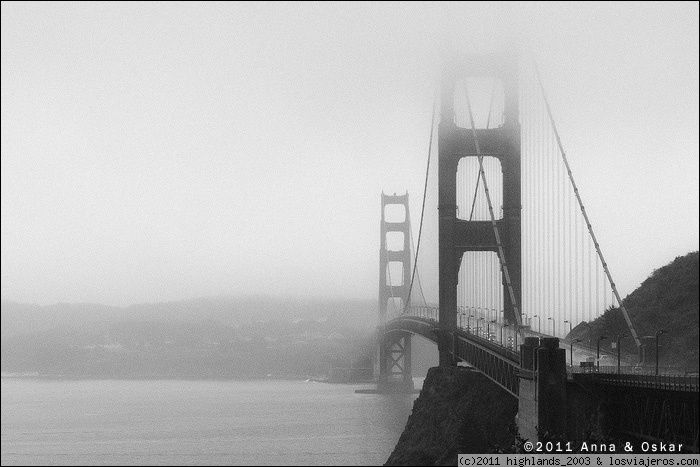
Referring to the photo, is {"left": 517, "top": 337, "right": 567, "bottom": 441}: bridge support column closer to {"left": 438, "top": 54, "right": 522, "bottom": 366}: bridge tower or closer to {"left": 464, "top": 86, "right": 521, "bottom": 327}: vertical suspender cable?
{"left": 464, "top": 86, "right": 521, "bottom": 327}: vertical suspender cable

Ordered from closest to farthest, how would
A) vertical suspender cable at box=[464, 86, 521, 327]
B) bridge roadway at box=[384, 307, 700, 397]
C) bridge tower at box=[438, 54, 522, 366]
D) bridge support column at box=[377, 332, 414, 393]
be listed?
bridge roadway at box=[384, 307, 700, 397]
vertical suspender cable at box=[464, 86, 521, 327]
bridge tower at box=[438, 54, 522, 366]
bridge support column at box=[377, 332, 414, 393]

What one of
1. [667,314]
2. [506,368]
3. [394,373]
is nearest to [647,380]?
[506,368]

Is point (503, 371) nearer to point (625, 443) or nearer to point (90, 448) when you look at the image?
point (625, 443)

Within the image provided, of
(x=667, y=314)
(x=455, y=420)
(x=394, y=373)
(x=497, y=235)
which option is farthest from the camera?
(x=394, y=373)

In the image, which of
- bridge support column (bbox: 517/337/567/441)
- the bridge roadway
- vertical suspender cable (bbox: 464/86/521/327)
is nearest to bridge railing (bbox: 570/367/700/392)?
the bridge roadway

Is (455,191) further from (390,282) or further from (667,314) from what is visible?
(390,282)

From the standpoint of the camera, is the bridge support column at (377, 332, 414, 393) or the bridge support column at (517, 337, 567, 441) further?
the bridge support column at (377, 332, 414, 393)
